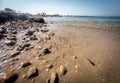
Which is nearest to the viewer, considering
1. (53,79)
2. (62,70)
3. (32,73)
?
(53,79)

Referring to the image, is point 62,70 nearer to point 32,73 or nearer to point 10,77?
point 32,73

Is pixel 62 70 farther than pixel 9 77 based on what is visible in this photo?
Yes

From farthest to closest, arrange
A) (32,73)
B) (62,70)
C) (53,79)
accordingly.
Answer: (62,70) < (32,73) < (53,79)

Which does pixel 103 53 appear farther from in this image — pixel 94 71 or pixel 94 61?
pixel 94 71

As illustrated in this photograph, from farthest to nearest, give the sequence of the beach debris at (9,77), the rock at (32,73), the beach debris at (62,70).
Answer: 1. the beach debris at (62,70)
2. the rock at (32,73)
3. the beach debris at (9,77)

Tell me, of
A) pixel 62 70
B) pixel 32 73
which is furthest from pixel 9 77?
pixel 62 70

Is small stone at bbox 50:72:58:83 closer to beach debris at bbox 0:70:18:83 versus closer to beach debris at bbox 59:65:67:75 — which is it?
beach debris at bbox 59:65:67:75

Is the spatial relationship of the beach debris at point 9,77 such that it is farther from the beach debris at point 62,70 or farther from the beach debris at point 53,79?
the beach debris at point 62,70

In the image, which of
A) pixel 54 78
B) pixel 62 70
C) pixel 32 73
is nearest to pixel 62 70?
pixel 62 70

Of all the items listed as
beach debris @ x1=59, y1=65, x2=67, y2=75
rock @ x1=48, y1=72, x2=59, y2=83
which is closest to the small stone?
rock @ x1=48, y1=72, x2=59, y2=83

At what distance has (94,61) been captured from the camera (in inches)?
151

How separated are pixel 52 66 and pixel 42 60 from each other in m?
0.65

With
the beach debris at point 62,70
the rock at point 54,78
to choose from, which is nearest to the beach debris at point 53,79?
the rock at point 54,78

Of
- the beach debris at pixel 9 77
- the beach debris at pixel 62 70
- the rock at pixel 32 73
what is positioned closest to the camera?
the beach debris at pixel 9 77
